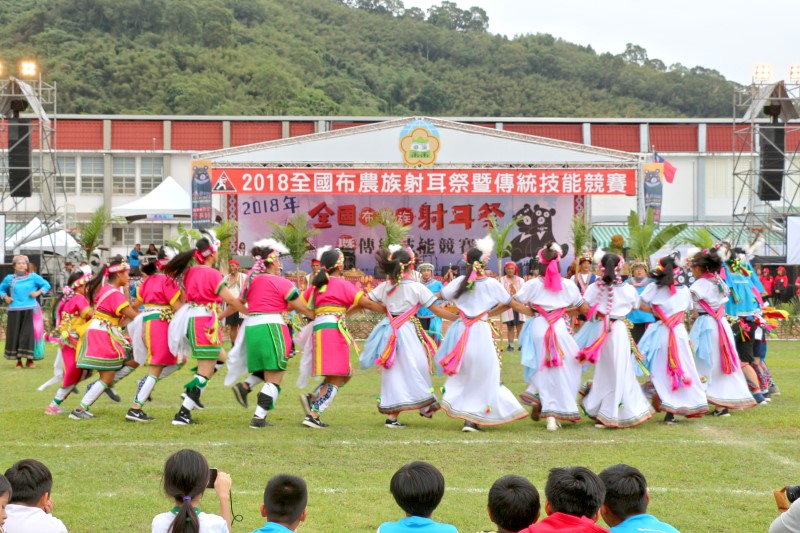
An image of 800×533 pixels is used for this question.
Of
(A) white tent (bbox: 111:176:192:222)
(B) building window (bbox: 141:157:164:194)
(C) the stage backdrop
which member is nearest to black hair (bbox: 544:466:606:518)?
(A) white tent (bbox: 111:176:192:222)

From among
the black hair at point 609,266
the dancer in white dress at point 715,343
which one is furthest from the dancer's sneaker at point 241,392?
the dancer in white dress at point 715,343

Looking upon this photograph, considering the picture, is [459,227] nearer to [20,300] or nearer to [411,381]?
[20,300]

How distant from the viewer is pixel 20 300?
16.4m

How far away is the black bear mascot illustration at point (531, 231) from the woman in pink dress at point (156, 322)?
18.9m

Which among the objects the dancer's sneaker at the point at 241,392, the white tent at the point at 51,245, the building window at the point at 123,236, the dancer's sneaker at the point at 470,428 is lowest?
the dancer's sneaker at the point at 470,428

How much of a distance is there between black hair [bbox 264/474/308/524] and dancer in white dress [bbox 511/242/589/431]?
599 centimetres

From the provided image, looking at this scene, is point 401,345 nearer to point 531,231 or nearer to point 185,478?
point 185,478

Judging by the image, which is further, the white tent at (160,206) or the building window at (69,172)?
the building window at (69,172)

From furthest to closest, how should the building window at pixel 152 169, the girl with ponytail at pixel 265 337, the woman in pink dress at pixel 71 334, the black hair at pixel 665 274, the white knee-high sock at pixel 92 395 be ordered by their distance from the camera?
the building window at pixel 152 169 → the woman in pink dress at pixel 71 334 → the white knee-high sock at pixel 92 395 → the black hair at pixel 665 274 → the girl with ponytail at pixel 265 337

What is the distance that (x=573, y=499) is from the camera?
419 cm

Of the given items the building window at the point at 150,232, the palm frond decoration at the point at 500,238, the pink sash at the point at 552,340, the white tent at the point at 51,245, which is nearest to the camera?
the pink sash at the point at 552,340

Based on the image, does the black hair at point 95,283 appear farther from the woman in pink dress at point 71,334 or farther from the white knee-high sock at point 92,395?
the white knee-high sock at point 92,395

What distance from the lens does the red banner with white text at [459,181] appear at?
25984 millimetres

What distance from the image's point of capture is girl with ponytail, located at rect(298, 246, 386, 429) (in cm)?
999
